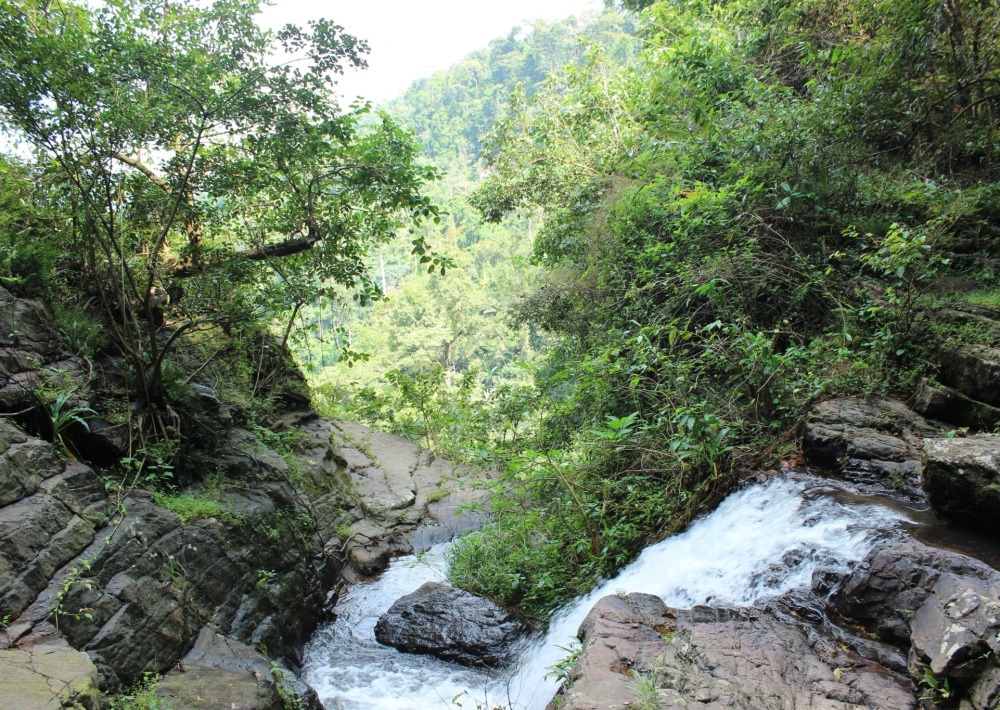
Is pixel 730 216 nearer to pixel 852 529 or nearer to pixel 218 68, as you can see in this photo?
pixel 852 529

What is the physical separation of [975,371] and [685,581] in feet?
10.5

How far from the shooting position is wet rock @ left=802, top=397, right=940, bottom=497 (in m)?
4.89

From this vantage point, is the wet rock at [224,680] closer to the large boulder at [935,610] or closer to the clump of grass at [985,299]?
the large boulder at [935,610]

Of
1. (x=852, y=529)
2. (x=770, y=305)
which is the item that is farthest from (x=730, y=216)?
(x=852, y=529)

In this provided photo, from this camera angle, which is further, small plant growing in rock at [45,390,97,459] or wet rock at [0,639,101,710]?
small plant growing in rock at [45,390,97,459]

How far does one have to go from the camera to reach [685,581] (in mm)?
4648

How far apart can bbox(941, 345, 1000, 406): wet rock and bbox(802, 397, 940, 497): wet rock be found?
43cm

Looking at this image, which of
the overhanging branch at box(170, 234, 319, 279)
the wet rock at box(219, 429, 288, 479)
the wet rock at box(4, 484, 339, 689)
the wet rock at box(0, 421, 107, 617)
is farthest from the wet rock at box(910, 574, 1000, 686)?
the overhanging branch at box(170, 234, 319, 279)

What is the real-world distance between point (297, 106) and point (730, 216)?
5472 mm

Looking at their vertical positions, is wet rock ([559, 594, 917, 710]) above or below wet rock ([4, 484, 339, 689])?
below

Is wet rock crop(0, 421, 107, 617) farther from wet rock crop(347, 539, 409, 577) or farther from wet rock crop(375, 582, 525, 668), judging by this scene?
wet rock crop(347, 539, 409, 577)

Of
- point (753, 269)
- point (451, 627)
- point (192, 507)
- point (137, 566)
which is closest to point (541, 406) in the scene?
point (451, 627)

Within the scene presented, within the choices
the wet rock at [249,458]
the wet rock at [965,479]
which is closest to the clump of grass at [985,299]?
the wet rock at [965,479]

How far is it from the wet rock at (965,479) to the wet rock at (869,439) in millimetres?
782
